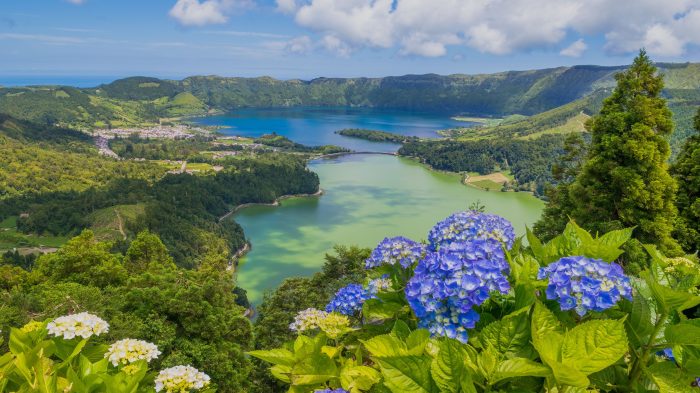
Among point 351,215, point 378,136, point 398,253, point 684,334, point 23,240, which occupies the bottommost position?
point 23,240

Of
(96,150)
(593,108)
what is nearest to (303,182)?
(96,150)

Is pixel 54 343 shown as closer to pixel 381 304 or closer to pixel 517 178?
pixel 381 304

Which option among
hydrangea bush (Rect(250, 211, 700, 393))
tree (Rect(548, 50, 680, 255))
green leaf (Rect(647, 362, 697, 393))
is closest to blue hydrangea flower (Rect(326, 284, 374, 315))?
hydrangea bush (Rect(250, 211, 700, 393))

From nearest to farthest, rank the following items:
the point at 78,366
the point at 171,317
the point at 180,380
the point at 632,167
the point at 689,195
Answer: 1. the point at 180,380
2. the point at 78,366
3. the point at 632,167
4. the point at 689,195
5. the point at 171,317

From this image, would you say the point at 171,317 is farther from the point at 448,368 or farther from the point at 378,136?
the point at 378,136

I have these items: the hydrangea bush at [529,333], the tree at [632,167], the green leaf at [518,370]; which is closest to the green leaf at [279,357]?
the hydrangea bush at [529,333]

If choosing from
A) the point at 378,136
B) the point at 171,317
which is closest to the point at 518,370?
the point at 171,317

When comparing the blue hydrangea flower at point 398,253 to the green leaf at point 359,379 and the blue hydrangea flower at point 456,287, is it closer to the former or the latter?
the blue hydrangea flower at point 456,287
